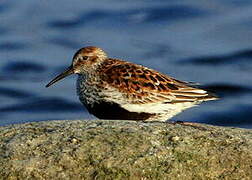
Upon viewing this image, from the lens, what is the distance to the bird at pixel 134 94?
11.9 m

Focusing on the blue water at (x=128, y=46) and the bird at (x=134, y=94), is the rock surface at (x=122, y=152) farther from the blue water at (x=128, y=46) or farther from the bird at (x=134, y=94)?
the blue water at (x=128, y=46)

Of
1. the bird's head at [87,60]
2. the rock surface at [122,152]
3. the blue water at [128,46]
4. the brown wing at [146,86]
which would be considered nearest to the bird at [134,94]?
the brown wing at [146,86]

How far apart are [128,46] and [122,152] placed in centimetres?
1308

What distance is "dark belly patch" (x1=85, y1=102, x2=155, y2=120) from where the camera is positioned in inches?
464

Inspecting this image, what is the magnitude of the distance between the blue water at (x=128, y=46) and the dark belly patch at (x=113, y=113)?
554cm

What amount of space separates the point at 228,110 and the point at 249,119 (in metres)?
0.59

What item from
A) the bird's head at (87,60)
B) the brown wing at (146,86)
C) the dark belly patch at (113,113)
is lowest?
the dark belly patch at (113,113)

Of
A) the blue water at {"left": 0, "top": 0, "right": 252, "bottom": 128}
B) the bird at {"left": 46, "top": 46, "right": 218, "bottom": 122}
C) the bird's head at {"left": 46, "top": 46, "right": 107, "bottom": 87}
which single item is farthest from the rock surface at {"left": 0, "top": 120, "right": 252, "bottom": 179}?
the blue water at {"left": 0, "top": 0, "right": 252, "bottom": 128}

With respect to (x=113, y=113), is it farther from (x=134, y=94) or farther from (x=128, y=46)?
(x=128, y=46)

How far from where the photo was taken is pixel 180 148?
9039 millimetres

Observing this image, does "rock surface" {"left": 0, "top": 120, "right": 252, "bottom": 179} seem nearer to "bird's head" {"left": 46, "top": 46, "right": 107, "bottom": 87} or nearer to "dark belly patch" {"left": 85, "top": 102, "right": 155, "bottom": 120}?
"dark belly patch" {"left": 85, "top": 102, "right": 155, "bottom": 120}

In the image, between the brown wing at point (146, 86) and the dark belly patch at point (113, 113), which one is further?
the brown wing at point (146, 86)

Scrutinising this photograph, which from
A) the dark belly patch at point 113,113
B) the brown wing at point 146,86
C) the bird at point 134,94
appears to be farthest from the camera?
the brown wing at point 146,86

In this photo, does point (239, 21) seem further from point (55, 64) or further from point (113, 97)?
point (113, 97)
